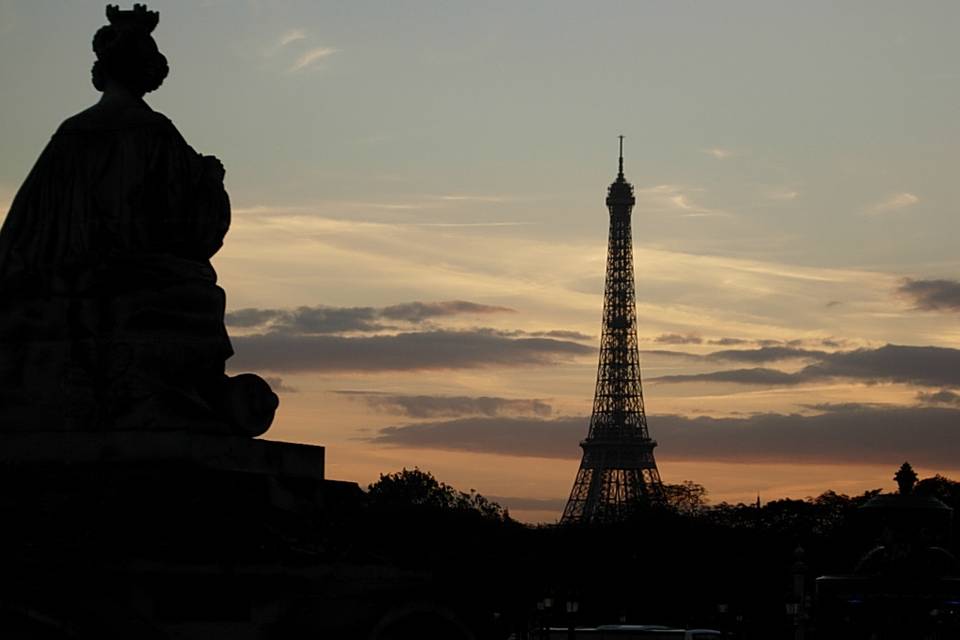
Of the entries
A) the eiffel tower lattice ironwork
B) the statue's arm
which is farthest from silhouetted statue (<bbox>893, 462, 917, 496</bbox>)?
the eiffel tower lattice ironwork

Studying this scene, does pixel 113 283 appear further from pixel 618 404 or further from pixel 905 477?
pixel 618 404

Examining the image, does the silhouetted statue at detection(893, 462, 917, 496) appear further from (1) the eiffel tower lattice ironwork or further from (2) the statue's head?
(1) the eiffel tower lattice ironwork

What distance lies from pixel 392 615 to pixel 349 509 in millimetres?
2008

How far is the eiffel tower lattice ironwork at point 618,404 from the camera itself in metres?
111

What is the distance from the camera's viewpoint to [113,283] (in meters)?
19.0

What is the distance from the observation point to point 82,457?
1834 centimetres

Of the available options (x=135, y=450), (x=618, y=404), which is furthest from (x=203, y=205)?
(x=618, y=404)

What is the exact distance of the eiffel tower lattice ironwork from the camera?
111438 millimetres

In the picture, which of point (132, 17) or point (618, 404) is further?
point (618, 404)

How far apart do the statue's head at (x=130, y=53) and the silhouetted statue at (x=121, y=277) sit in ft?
0.04

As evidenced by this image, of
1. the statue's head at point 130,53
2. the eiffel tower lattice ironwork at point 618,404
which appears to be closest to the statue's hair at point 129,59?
the statue's head at point 130,53

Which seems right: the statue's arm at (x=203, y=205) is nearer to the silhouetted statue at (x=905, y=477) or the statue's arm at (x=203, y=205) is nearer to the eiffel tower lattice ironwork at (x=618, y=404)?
the silhouetted statue at (x=905, y=477)

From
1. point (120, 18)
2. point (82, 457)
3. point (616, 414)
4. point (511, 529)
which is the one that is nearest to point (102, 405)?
point (82, 457)

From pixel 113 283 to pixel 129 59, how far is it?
2305 millimetres
